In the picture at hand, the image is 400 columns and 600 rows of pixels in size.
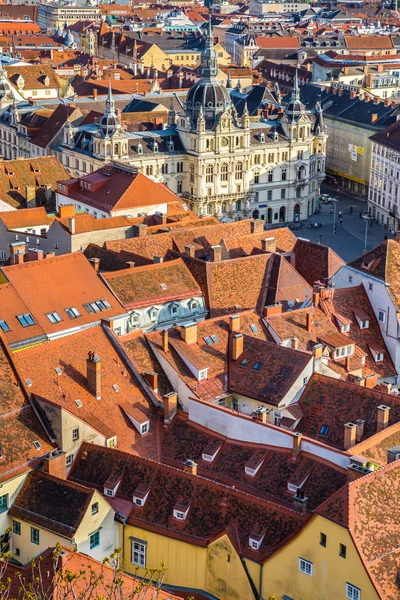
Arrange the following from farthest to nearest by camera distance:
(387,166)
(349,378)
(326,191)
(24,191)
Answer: (326,191) → (387,166) → (24,191) → (349,378)

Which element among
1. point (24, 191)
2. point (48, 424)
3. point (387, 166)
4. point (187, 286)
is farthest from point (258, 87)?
point (48, 424)

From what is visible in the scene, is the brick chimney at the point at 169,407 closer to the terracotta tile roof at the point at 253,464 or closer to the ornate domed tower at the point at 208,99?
the terracotta tile roof at the point at 253,464

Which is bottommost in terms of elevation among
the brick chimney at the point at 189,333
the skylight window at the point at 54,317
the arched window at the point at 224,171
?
the arched window at the point at 224,171

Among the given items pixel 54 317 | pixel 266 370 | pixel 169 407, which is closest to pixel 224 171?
pixel 54 317

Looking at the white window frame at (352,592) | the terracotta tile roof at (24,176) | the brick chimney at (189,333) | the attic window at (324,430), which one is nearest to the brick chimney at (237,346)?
the brick chimney at (189,333)

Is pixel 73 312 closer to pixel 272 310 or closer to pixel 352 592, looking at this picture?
pixel 272 310

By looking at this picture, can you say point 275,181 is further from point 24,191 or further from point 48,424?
point 48,424
